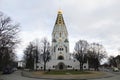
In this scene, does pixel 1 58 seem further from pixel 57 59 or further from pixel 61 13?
pixel 61 13

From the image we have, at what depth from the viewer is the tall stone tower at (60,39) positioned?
327 ft

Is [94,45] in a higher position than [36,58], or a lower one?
higher

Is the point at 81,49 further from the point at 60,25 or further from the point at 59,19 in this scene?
the point at 59,19

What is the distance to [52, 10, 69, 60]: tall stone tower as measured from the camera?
3920 inches

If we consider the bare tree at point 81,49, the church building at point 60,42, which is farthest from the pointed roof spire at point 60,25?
the bare tree at point 81,49

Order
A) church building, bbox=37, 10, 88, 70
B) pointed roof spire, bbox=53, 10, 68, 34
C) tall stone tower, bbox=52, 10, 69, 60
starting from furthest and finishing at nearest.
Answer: pointed roof spire, bbox=53, 10, 68, 34, tall stone tower, bbox=52, 10, 69, 60, church building, bbox=37, 10, 88, 70

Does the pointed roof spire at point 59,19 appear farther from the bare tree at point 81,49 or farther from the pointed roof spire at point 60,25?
the bare tree at point 81,49

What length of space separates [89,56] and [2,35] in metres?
52.5

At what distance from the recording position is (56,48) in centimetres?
9981

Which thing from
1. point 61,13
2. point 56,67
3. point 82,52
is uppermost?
point 61,13

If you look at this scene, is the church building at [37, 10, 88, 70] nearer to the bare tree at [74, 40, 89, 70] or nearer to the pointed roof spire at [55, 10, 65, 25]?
the pointed roof spire at [55, 10, 65, 25]

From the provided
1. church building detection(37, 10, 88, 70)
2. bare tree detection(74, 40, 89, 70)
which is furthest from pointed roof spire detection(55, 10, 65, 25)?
bare tree detection(74, 40, 89, 70)

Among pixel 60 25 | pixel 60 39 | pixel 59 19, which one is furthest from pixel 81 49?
pixel 59 19

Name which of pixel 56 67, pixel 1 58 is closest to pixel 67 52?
pixel 56 67
